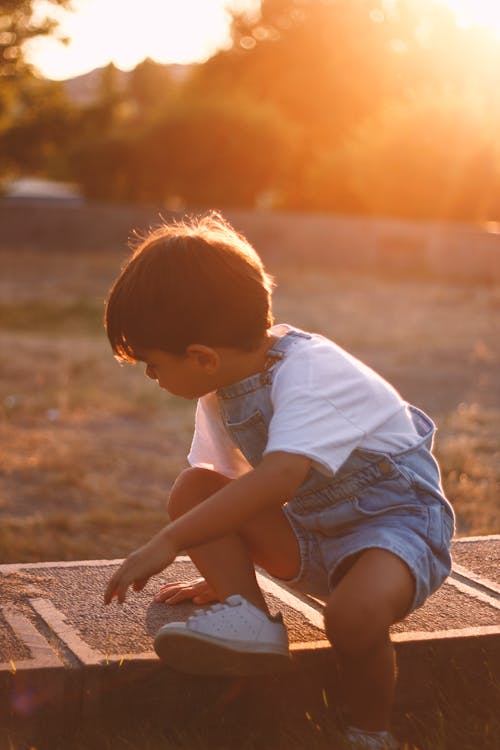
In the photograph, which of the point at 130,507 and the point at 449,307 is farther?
the point at 449,307

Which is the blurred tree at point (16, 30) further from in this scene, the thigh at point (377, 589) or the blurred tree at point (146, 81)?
the blurred tree at point (146, 81)

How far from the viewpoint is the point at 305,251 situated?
62.7ft

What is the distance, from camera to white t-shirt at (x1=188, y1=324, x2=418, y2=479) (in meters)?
2.23

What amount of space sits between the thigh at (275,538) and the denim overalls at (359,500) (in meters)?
0.04

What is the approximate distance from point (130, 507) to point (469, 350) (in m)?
5.31

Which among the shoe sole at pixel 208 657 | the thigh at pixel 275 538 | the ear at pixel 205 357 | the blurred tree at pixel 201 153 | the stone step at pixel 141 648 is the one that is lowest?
the blurred tree at pixel 201 153

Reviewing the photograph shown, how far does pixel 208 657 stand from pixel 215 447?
0.58 metres

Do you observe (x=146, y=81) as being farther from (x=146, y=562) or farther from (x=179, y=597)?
(x=146, y=562)

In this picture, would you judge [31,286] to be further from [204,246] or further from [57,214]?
[204,246]

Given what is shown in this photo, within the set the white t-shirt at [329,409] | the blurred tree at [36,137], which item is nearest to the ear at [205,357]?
the white t-shirt at [329,409]

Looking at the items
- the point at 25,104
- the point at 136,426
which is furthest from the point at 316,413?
the point at 25,104

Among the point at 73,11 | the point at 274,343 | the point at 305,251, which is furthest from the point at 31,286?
the point at 274,343

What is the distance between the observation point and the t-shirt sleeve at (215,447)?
2637 millimetres

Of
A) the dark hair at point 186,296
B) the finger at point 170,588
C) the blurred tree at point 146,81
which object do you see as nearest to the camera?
the dark hair at point 186,296
